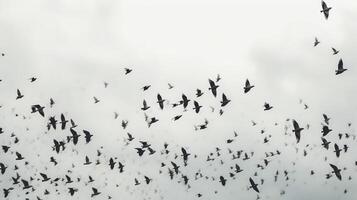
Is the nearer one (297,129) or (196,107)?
(196,107)

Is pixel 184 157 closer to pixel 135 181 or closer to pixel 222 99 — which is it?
pixel 222 99

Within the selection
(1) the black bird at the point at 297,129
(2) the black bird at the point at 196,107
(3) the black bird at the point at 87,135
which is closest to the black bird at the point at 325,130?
(1) the black bird at the point at 297,129

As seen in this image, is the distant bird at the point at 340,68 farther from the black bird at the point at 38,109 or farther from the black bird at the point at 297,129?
the black bird at the point at 38,109

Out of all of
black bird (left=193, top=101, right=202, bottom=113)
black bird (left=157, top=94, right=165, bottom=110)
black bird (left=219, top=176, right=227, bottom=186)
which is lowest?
black bird (left=219, top=176, right=227, bottom=186)

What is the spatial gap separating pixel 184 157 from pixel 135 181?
46.4ft

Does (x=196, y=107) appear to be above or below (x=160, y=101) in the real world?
below

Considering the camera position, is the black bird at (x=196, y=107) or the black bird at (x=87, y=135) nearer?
the black bird at (x=196, y=107)

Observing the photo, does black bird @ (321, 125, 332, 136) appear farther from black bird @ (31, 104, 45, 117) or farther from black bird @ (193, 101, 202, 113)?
black bird @ (31, 104, 45, 117)

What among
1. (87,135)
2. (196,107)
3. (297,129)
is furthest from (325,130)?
(87,135)

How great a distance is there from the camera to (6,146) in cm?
6981

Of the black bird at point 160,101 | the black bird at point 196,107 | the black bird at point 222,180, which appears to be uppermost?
the black bird at point 160,101

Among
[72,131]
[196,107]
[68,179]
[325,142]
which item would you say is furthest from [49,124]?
[325,142]

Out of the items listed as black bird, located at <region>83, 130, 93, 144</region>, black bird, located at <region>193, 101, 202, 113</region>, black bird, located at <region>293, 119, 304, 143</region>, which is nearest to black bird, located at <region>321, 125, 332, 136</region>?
black bird, located at <region>293, 119, 304, 143</region>

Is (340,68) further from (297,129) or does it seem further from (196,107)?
(196,107)
